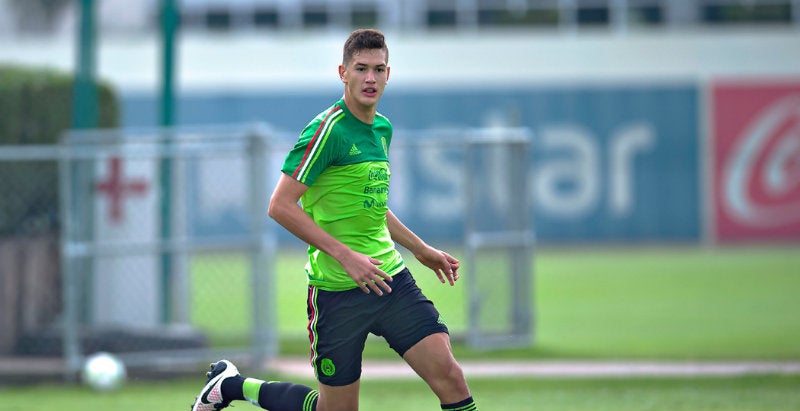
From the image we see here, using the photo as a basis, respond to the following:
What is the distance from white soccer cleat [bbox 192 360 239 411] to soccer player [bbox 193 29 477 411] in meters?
0.89

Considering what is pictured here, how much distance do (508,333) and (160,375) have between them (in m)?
3.91

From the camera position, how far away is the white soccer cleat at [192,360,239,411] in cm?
740

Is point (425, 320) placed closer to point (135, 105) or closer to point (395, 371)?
point (395, 371)

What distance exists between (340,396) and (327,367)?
16cm

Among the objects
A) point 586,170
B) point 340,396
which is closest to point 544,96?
point 586,170

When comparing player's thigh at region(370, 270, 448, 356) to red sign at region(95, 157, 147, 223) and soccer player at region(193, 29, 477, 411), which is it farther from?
red sign at region(95, 157, 147, 223)

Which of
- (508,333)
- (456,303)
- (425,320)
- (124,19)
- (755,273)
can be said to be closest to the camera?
(425,320)

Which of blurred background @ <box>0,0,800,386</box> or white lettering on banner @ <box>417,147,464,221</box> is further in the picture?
blurred background @ <box>0,0,800,386</box>

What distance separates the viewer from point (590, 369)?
1210cm

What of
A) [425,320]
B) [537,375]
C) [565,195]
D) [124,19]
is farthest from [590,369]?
[124,19]

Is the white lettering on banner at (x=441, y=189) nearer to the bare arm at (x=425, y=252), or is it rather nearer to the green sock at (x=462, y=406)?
the bare arm at (x=425, y=252)

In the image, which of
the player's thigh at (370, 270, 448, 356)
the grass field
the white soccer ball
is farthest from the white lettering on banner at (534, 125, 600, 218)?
the player's thigh at (370, 270, 448, 356)

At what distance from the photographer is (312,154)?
251 inches

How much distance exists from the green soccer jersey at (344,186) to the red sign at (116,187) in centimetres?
612
